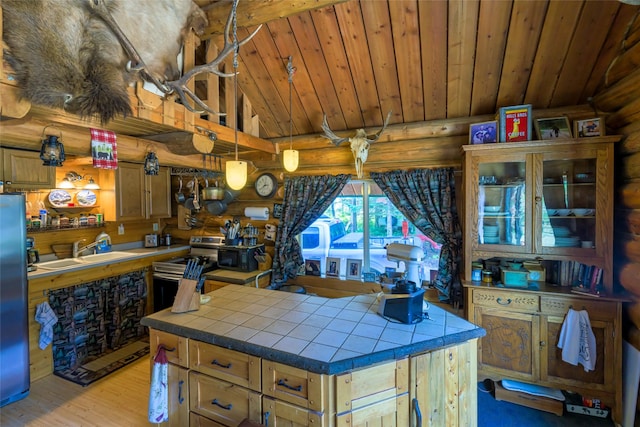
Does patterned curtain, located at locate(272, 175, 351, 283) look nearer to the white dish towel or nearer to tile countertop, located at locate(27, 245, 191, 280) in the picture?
tile countertop, located at locate(27, 245, 191, 280)

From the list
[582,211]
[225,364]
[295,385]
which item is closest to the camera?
[295,385]

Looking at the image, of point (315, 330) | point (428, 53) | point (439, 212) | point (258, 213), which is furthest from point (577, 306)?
point (258, 213)

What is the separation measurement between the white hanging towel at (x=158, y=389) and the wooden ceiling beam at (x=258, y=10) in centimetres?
249

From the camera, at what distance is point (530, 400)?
2.49 metres

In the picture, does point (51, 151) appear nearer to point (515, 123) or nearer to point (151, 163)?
point (151, 163)

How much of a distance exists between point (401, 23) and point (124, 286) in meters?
4.16

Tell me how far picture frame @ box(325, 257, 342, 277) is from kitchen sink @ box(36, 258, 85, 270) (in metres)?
2.83

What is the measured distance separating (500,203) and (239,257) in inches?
117

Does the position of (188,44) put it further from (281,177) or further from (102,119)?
(281,177)

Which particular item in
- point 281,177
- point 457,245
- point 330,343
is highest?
point 281,177

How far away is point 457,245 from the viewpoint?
10.1ft

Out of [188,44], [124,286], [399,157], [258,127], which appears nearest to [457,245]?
[399,157]

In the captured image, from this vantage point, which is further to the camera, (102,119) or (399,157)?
(399,157)

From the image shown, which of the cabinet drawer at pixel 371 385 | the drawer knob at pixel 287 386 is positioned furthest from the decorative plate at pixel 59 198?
the cabinet drawer at pixel 371 385
